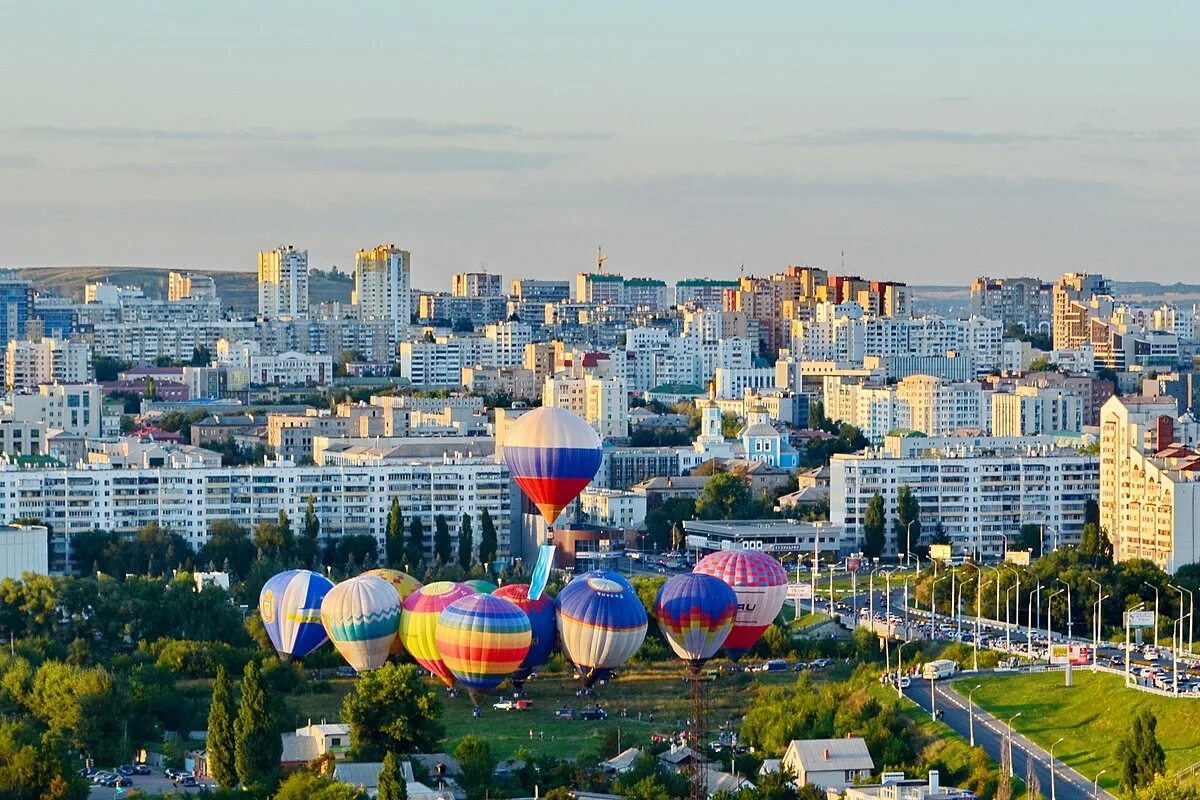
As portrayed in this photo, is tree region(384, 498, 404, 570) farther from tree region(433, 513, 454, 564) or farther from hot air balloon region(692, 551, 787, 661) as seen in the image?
hot air balloon region(692, 551, 787, 661)

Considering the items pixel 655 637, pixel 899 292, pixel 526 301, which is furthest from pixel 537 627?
pixel 526 301

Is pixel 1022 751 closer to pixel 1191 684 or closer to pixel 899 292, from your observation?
pixel 1191 684

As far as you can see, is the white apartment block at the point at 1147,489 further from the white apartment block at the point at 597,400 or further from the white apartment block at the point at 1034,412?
the white apartment block at the point at 597,400

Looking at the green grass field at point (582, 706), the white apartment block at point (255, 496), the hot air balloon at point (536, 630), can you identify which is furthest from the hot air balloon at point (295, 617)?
the white apartment block at point (255, 496)

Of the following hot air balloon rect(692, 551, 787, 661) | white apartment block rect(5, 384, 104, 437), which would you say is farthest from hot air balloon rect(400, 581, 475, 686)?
white apartment block rect(5, 384, 104, 437)

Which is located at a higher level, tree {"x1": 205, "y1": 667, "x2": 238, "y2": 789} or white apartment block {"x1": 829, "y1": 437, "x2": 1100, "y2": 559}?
white apartment block {"x1": 829, "y1": 437, "x2": 1100, "y2": 559}
